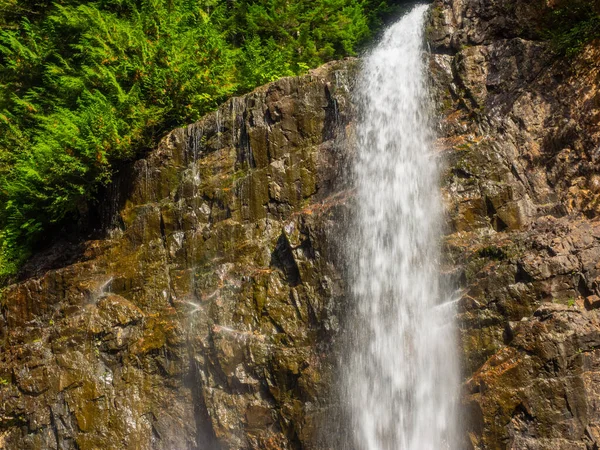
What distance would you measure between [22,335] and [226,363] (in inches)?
194

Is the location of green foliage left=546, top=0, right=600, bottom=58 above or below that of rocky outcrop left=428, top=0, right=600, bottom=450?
above

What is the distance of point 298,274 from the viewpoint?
978 centimetres

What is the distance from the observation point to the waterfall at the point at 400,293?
841 cm

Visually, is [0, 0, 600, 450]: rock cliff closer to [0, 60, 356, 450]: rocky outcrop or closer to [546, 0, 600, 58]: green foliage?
[0, 60, 356, 450]: rocky outcrop

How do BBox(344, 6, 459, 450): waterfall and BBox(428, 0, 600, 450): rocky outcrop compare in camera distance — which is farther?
BBox(344, 6, 459, 450): waterfall

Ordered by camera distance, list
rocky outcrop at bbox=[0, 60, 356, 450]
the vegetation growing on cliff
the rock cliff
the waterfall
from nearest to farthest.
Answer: the rock cliff
the waterfall
rocky outcrop at bbox=[0, 60, 356, 450]
the vegetation growing on cliff

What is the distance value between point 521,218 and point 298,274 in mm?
3983

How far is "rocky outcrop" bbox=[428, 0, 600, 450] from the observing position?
7.26m

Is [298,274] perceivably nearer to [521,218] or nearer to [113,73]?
[521,218]

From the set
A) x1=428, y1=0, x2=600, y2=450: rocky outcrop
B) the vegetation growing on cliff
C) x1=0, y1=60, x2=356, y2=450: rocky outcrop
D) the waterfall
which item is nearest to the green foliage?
x1=428, y1=0, x2=600, y2=450: rocky outcrop

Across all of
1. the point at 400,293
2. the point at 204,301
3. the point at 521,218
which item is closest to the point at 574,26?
the point at 521,218

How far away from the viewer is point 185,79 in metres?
13.3

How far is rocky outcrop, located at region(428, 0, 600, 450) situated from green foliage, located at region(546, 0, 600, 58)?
18 centimetres

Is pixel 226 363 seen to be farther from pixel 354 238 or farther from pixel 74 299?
pixel 74 299
